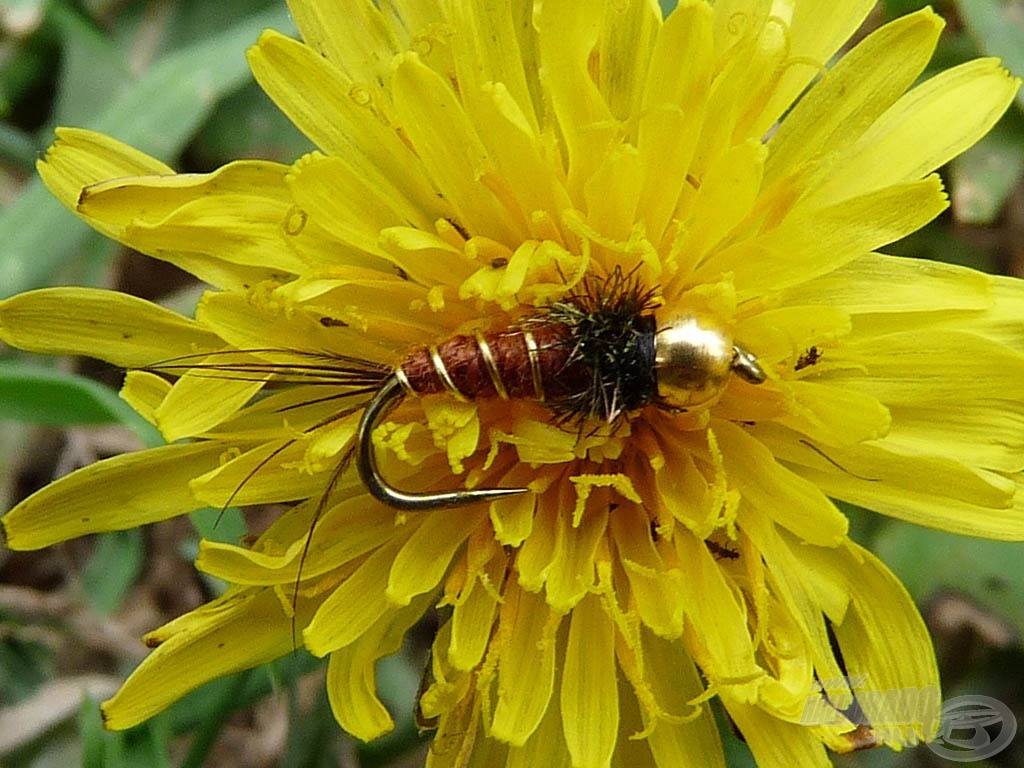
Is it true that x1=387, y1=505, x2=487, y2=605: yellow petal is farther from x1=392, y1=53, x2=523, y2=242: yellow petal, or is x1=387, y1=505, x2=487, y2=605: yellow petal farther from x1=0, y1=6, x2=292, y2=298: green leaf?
x1=0, y1=6, x2=292, y2=298: green leaf

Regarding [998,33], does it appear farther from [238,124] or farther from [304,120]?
[238,124]

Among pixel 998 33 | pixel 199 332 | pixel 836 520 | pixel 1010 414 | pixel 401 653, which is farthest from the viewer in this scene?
pixel 401 653

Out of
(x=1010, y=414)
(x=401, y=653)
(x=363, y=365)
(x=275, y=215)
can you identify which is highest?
(x=275, y=215)

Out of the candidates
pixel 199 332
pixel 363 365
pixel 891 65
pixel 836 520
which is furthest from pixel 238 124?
pixel 836 520

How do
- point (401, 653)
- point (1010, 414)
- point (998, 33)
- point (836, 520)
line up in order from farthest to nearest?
point (401, 653), point (998, 33), point (1010, 414), point (836, 520)

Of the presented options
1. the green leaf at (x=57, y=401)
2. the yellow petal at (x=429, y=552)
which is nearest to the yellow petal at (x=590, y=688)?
the yellow petal at (x=429, y=552)

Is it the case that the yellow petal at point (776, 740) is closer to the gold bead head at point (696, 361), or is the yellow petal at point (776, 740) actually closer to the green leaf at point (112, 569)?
the gold bead head at point (696, 361)

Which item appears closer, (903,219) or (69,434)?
(903,219)

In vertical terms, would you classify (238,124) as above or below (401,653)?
above
